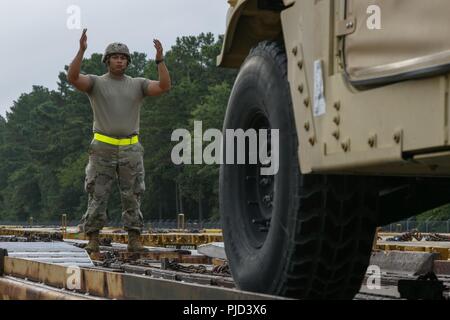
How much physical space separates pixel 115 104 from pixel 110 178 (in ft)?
2.44

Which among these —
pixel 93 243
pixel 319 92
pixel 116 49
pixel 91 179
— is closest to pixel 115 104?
pixel 116 49

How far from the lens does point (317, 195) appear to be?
4.25 meters

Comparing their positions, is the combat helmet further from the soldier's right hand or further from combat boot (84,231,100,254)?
combat boot (84,231,100,254)

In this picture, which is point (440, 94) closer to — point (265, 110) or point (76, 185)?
point (265, 110)

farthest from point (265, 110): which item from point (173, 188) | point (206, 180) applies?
point (173, 188)

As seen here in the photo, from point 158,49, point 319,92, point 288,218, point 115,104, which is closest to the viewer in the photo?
point 319,92

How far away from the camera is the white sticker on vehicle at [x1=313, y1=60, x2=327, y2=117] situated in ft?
13.0

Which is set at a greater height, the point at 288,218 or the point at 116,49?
the point at 116,49

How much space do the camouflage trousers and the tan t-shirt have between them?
0.54ft

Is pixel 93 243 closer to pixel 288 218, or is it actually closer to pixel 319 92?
pixel 288 218

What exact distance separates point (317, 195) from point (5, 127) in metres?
145

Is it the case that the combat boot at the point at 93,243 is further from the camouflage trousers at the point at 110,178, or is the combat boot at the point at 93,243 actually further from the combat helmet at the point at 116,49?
the combat helmet at the point at 116,49

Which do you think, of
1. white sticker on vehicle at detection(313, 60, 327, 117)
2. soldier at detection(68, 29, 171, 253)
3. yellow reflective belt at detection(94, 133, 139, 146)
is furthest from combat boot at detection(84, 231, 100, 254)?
white sticker on vehicle at detection(313, 60, 327, 117)

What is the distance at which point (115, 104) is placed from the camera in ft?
28.5
